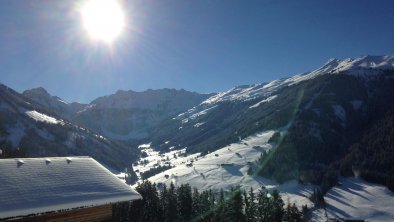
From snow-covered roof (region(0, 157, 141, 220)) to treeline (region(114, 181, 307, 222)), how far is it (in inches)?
2363

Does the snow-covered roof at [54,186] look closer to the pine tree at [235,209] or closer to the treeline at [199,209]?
the pine tree at [235,209]

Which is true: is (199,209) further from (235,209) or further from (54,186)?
(54,186)

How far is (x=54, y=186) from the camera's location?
26859 millimetres

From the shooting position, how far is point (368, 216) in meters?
191

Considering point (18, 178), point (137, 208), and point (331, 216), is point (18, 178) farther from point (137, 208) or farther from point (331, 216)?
point (331, 216)

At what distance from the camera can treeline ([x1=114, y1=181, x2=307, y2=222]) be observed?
87.6m

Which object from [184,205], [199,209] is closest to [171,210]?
[184,205]

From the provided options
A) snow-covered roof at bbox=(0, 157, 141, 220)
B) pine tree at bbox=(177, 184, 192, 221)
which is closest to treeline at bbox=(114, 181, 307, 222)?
pine tree at bbox=(177, 184, 192, 221)

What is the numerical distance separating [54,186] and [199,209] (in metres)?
80.0

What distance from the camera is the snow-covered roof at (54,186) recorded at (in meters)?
23.7

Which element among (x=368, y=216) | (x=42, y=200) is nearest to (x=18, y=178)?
(x=42, y=200)

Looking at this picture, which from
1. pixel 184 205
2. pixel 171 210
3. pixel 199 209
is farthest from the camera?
pixel 199 209

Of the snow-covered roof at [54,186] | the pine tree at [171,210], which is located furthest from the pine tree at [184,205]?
the snow-covered roof at [54,186]

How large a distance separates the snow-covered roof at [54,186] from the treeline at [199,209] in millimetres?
60020
